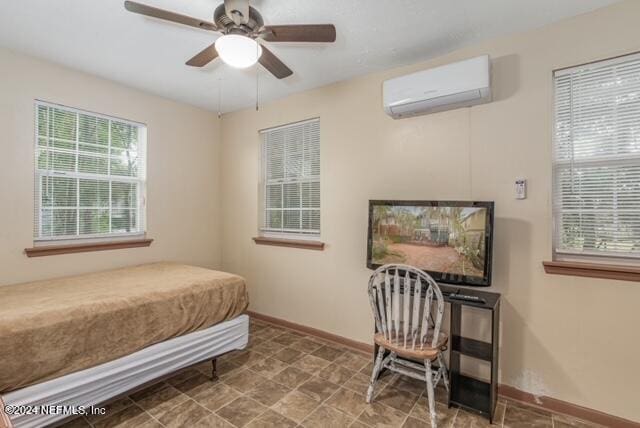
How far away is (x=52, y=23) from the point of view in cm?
208

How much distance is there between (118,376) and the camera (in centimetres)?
185

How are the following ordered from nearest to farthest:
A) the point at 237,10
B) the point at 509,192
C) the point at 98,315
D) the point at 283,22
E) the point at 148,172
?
the point at 237,10
the point at 98,315
the point at 283,22
the point at 509,192
the point at 148,172

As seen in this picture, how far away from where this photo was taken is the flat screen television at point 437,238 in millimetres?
2102

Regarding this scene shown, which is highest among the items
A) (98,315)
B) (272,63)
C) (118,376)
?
(272,63)

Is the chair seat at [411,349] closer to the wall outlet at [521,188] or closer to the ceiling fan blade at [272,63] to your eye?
the wall outlet at [521,188]

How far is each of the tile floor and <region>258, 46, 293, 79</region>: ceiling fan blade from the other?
2316mm

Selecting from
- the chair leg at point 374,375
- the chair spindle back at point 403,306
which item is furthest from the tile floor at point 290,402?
the chair spindle back at point 403,306

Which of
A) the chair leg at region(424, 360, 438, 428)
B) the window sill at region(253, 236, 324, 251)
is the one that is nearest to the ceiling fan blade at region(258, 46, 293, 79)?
the window sill at region(253, 236, 324, 251)

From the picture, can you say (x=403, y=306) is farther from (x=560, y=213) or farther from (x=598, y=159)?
(x=598, y=159)

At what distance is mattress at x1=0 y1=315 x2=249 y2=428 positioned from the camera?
1555 mm

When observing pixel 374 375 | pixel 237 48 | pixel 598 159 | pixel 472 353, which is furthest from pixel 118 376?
pixel 598 159

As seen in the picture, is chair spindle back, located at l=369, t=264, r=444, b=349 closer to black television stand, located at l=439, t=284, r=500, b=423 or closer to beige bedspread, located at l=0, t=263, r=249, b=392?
black television stand, located at l=439, t=284, r=500, b=423

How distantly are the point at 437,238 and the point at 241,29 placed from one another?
1904 mm

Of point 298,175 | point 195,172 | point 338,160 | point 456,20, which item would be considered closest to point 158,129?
point 195,172
